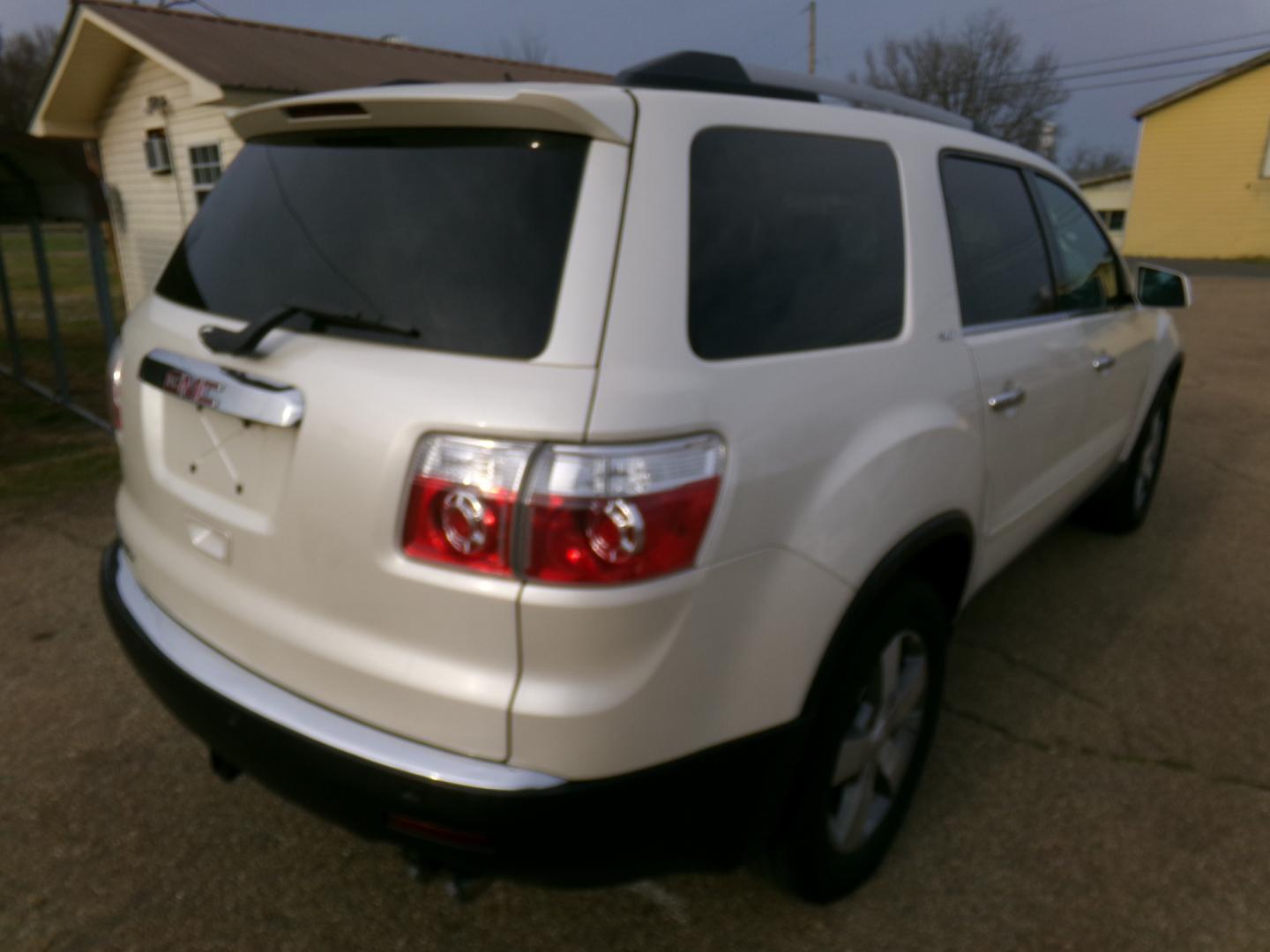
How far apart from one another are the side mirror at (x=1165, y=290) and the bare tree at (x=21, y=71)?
4573 cm

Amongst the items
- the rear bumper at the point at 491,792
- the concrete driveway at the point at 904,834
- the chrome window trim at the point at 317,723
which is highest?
the chrome window trim at the point at 317,723

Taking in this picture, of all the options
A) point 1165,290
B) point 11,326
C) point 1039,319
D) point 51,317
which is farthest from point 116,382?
Result: point 11,326

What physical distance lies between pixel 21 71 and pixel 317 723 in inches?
2294

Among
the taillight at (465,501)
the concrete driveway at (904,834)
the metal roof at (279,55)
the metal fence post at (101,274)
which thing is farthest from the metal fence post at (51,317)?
the taillight at (465,501)

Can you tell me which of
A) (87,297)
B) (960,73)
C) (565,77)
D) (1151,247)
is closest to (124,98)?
(87,297)

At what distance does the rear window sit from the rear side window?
280mm

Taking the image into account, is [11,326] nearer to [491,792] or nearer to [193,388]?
[193,388]

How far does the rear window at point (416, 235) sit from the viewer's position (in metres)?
1.61

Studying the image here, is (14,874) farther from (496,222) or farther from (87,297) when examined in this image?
(87,297)

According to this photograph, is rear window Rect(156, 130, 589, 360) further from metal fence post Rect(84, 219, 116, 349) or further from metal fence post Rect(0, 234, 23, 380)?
metal fence post Rect(0, 234, 23, 380)

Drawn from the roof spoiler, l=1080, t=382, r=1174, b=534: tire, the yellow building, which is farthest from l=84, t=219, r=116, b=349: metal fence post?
the yellow building

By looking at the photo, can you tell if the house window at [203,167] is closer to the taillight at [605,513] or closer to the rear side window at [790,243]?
the rear side window at [790,243]

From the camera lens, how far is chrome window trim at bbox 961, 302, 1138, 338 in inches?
97.5

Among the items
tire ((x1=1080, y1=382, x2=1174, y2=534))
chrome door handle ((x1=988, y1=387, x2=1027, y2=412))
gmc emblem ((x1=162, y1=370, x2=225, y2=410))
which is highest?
gmc emblem ((x1=162, y1=370, x2=225, y2=410))
